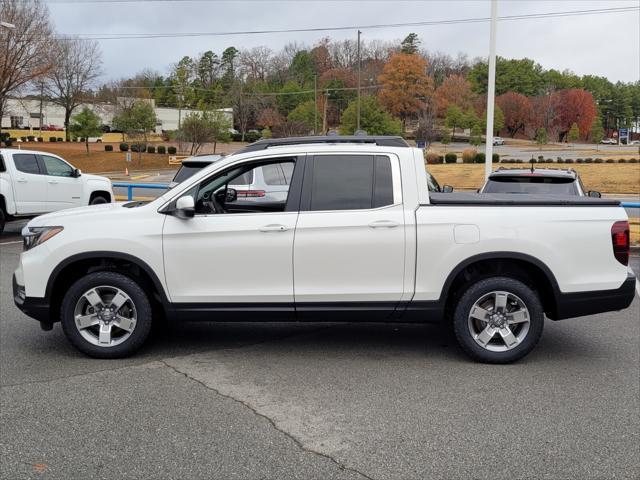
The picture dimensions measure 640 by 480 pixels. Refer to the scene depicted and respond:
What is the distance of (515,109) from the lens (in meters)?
96.1

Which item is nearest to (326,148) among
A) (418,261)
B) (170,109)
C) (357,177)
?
(357,177)

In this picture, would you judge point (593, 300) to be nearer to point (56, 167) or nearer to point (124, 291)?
point (124, 291)

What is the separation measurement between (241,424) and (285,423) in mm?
291

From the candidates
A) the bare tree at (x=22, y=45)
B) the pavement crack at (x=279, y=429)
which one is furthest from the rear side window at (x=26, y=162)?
the bare tree at (x=22, y=45)

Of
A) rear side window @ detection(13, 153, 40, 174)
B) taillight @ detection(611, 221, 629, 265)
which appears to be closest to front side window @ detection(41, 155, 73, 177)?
rear side window @ detection(13, 153, 40, 174)

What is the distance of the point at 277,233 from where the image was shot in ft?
17.8

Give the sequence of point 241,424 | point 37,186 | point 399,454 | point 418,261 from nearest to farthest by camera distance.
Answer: point 399,454
point 241,424
point 418,261
point 37,186

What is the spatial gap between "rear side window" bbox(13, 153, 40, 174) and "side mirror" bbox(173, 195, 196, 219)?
9.94m

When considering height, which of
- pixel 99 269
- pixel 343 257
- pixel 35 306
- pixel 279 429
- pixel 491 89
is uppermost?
pixel 491 89

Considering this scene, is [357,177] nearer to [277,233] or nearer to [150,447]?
[277,233]

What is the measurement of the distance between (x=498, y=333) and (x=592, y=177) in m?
31.3

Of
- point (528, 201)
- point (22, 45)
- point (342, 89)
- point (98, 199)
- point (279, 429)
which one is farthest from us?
point (342, 89)

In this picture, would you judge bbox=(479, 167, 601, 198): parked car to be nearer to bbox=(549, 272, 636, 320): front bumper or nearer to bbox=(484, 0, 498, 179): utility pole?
bbox=(549, 272, 636, 320): front bumper

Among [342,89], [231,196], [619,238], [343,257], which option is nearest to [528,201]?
[619,238]
